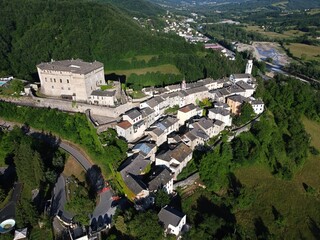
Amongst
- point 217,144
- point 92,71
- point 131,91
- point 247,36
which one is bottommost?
point 247,36

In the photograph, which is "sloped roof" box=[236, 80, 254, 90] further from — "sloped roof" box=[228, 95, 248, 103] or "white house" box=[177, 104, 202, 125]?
"white house" box=[177, 104, 202, 125]

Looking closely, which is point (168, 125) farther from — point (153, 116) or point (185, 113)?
point (185, 113)

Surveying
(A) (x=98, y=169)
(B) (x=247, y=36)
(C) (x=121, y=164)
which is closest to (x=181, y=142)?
(C) (x=121, y=164)

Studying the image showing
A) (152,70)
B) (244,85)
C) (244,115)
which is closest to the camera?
(244,115)

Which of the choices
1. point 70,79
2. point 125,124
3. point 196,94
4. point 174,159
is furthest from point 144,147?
point 196,94

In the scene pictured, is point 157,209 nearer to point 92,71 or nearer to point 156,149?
point 156,149

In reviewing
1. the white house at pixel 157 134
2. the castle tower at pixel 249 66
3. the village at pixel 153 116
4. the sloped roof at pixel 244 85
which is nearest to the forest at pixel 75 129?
the village at pixel 153 116
